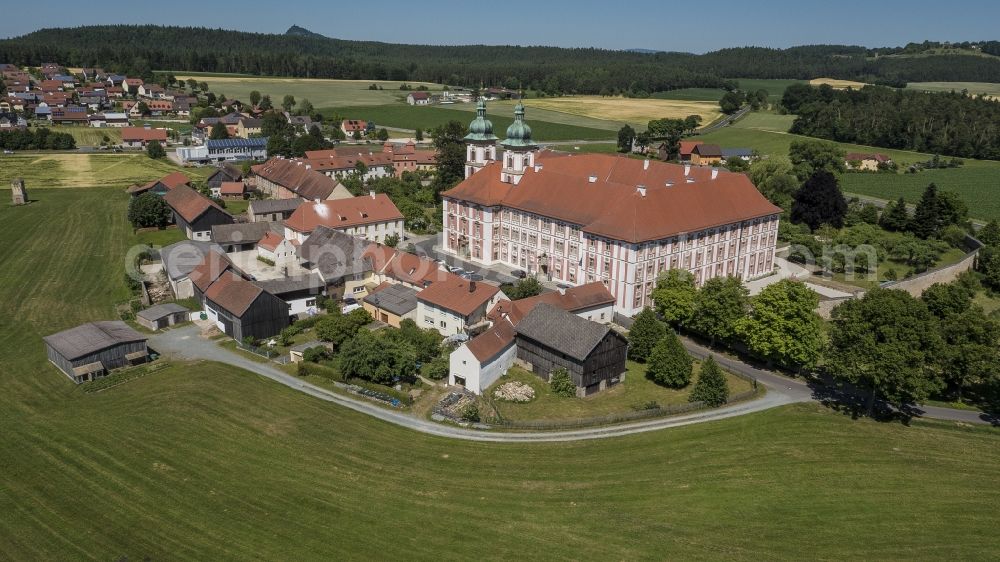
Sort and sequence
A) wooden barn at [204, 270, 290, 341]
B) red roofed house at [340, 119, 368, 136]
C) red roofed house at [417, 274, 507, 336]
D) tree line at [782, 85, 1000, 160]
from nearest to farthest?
1. red roofed house at [417, 274, 507, 336]
2. wooden barn at [204, 270, 290, 341]
3. tree line at [782, 85, 1000, 160]
4. red roofed house at [340, 119, 368, 136]

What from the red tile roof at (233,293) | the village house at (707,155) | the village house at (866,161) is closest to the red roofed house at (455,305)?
the red tile roof at (233,293)

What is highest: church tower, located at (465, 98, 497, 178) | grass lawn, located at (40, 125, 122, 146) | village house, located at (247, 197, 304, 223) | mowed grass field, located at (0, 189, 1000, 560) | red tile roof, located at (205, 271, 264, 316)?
church tower, located at (465, 98, 497, 178)

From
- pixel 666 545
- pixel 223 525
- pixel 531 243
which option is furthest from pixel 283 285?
pixel 666 545

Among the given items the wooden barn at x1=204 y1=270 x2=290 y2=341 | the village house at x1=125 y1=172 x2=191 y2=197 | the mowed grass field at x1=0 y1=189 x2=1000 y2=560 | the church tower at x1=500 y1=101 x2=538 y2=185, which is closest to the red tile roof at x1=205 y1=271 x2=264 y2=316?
the wooden barn at x1=204 y1=270 x2=290 y2=341

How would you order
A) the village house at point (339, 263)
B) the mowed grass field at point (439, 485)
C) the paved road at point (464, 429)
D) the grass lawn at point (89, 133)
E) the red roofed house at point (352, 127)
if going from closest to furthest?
the mowed grass field at point (439, 485) < the paved road at point (464, 429) < the village house at point (339, 263) < the grass lawn at point (89, 133) < the red roofed house at point (352, 127)

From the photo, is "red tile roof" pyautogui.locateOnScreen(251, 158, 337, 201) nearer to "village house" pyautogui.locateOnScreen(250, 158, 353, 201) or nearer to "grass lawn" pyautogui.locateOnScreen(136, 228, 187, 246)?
"village house" pyautogui.locateOnScreen(250, 158, 353, 201)

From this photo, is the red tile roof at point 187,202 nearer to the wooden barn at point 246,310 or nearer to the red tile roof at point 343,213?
the red tile roof at point 343,213

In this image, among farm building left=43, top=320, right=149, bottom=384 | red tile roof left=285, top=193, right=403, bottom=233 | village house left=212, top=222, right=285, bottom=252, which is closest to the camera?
farm building left=43, top=320, right=149, bottom=384

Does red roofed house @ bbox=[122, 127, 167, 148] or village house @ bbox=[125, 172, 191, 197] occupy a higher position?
red roofed house @ bbox=[122, 127, 167, 148]
